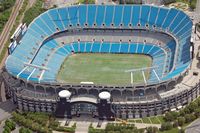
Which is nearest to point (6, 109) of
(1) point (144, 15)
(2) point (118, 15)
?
(2) point (118, 15)

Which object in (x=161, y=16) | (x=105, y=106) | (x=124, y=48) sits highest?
(x=161, y=16)

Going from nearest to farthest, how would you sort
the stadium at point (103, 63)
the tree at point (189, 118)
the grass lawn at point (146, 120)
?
the tree at point (189, 118), the grass lawn at point (146, 120), the stadium at point (103, 63)

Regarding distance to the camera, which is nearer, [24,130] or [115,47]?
[24,130]

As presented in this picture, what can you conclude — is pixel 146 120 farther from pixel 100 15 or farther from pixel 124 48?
pixel 100 15

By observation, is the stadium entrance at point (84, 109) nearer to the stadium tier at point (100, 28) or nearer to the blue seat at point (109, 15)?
the stadium tier at point (100, 28)

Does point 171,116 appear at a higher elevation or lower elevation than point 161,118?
higher

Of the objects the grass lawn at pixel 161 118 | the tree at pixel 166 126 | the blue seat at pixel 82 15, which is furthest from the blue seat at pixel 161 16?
the tree at pixel 166 126

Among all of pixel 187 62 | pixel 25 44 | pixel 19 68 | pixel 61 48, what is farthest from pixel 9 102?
pixel 187 62
